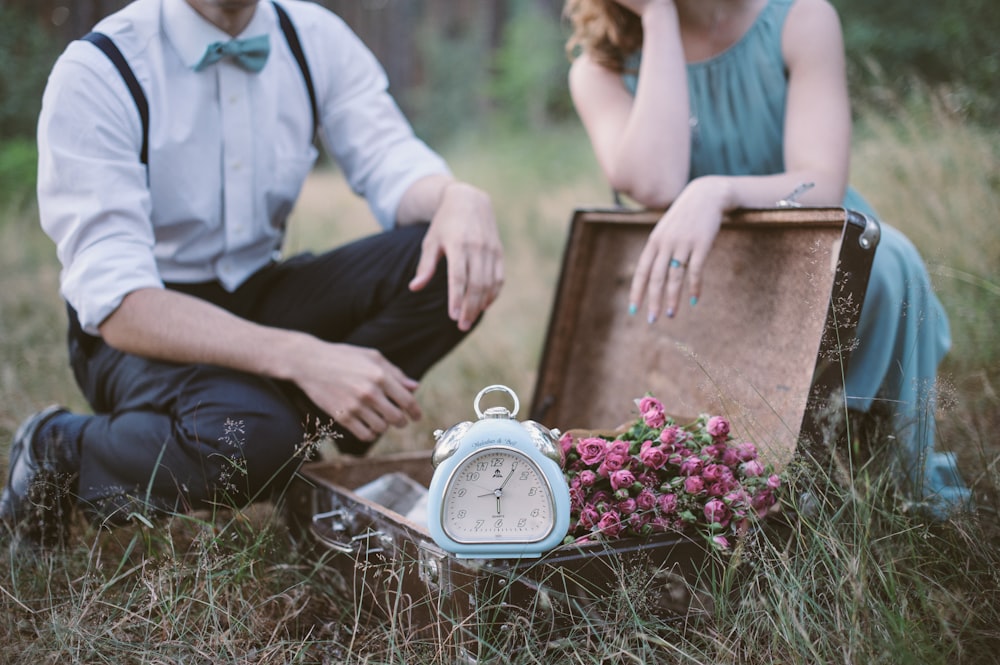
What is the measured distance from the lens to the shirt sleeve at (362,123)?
243 centimetres

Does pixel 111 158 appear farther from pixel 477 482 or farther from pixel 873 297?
pixel 873 297

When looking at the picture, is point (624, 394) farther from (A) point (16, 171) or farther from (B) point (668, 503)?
(A) point (16, 171)

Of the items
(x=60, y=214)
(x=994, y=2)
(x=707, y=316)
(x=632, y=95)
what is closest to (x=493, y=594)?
(x=707, y=316)

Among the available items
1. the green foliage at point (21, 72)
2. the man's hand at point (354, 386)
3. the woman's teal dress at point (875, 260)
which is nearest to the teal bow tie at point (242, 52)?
the man's hand at point (354, 386)

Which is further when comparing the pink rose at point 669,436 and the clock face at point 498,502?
the pink rose at point 669,436

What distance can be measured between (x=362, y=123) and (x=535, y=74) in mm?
14109

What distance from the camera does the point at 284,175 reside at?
7.86ft

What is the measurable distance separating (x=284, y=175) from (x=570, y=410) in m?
1.09

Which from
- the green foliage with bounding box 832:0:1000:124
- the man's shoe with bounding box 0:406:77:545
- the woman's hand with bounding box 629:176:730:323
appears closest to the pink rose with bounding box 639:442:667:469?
the woman's hand with bounding box 629:176:730:323

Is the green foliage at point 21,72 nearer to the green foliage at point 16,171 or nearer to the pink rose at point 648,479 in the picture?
the green foliage at point 16,171

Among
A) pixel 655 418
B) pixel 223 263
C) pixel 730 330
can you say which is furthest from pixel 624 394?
pixel 223 263

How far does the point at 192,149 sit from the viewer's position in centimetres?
220

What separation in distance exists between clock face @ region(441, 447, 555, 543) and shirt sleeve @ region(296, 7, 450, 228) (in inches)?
47.7

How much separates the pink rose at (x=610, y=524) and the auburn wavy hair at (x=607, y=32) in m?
1.51
